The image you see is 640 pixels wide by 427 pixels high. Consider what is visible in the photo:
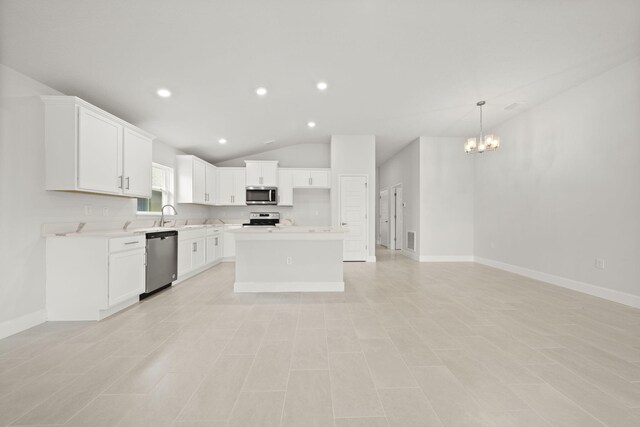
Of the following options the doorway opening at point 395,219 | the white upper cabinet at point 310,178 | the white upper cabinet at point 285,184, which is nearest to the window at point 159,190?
the white upper cabinet at point 285,184

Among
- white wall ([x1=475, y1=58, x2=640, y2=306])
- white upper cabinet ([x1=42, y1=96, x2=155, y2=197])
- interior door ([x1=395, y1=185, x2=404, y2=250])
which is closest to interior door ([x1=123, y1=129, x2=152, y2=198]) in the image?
white upper cabinet ([x1=42, y1=96, x2=155, y2=197])

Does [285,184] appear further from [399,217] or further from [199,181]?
[399,217]

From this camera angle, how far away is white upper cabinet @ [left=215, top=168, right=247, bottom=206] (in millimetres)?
6711

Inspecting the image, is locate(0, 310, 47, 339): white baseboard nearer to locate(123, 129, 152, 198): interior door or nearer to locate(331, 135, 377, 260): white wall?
locate(123, 129, 152, 198): interior door

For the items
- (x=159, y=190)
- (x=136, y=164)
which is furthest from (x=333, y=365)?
(x=159, y=190)

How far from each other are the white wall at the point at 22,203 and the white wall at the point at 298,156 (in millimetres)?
4538

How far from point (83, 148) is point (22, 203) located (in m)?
0.77

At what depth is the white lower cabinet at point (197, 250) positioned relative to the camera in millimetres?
4509

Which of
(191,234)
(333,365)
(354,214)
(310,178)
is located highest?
(310,178)

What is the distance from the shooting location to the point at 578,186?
4.04 m

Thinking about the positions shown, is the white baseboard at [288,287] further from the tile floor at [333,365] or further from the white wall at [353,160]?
the white wall at [353,160]

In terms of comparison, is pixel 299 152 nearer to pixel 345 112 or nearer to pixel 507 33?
pixel 345 112

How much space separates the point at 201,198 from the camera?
5973 millimetres

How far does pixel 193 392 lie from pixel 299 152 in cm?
632
